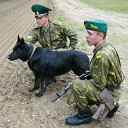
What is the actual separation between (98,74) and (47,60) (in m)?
1.67

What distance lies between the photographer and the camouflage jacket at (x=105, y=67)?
4.63 metres

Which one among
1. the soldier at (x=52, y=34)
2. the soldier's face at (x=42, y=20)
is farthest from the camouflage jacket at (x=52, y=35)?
the soldier's face at (x=42, y=20)

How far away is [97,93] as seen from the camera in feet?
15.9

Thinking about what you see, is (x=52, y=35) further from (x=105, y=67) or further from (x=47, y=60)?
(x=105, y=67)

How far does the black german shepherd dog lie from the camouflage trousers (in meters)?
1.14

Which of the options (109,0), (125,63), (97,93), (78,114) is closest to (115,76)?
(97,93)

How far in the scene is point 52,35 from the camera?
6.95 meters

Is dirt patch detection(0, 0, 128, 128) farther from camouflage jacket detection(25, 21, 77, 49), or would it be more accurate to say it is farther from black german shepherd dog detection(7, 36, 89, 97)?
camouflage jacket detection(25, 21, 77, 49)

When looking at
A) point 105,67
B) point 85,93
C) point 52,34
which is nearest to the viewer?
point 105,67

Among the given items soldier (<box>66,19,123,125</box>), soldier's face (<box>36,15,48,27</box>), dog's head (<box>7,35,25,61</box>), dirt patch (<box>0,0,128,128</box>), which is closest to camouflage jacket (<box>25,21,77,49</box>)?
soldier's face (<box>36,15,48,27</box>)

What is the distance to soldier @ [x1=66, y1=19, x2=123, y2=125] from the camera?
15.2 ft

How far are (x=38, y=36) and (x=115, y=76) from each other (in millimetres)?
2688

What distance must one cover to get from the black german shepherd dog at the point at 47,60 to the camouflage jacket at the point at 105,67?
4.13ft

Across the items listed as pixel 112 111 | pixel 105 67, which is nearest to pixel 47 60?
pixel 112 111
